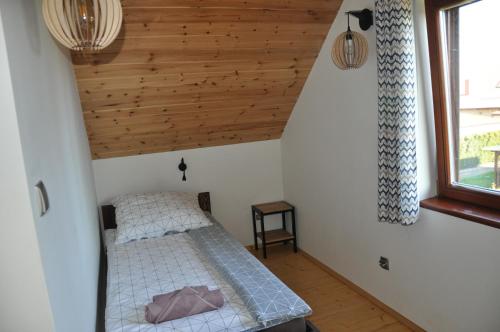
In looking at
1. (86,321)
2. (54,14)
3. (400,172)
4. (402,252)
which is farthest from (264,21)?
(86,321)

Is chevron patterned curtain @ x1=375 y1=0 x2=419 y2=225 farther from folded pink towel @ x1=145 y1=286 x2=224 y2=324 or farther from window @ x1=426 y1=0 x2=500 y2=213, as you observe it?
folded pink towel @ x1=145 y1=286 x2=224 y2=324

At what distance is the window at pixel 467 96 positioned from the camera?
202cm

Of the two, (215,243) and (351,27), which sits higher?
(351,27)

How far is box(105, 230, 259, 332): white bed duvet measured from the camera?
5.98 ft

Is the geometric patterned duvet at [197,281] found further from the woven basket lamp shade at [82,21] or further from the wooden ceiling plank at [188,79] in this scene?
the woven basket lamp shade at [82,21]

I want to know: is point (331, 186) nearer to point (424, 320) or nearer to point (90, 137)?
point (424, 320)

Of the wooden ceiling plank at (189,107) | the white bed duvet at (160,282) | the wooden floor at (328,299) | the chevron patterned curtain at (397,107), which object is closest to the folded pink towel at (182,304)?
the white bed duvet at (160,282)

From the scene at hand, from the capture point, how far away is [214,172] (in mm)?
3883

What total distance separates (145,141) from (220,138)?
0.71 m

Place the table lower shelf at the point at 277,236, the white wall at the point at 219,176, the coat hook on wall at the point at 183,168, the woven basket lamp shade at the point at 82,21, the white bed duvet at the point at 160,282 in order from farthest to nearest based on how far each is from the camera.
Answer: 1. the table lower shelf at the point at 277,236
2. the coat hook on wall at the point at 183,168
3. the white wall at the point at 219,176
4. the white bed duvet at the point at 160,282
5. the woven basket lamp shade at the point at 82,21

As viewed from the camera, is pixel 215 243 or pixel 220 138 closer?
pixel 215 243

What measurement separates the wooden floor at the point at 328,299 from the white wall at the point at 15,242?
6.73ft

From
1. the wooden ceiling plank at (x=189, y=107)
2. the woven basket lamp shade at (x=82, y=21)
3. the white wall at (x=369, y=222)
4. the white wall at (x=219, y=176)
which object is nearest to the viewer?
the woven basket lamp shade at (x=82, y=21)

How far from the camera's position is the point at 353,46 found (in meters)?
2.45
